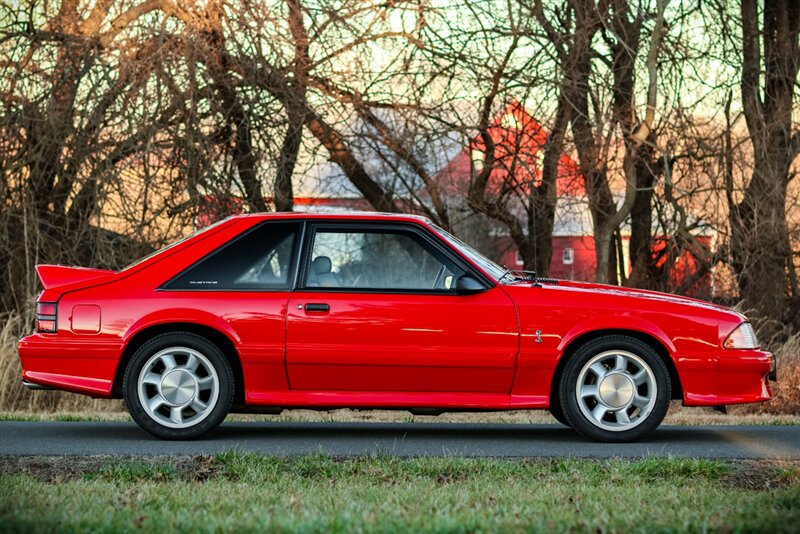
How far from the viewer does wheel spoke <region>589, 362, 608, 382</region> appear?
8305mm

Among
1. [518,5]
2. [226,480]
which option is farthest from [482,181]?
[226,480]

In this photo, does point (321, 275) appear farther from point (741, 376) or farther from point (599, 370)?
point (741, 376)

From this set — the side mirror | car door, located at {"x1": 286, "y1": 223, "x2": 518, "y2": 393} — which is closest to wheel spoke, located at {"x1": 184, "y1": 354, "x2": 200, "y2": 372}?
car door, located at {"x1": 286, "y1": 223, "x2": 518, "y2": 393}

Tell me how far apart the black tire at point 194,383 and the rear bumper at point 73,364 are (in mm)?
165

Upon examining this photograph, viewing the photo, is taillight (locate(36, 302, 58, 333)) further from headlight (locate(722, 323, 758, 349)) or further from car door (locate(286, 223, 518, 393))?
headlight (locate(722, 323, 758, 349))

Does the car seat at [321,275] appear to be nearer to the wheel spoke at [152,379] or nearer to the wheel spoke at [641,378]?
the wheel spoke at [152,379]

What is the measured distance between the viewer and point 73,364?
8.31 meters

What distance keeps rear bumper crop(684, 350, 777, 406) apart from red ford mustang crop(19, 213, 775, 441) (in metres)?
0.01

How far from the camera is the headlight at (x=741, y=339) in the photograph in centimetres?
839

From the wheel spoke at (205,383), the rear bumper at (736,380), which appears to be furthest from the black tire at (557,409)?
the wheel spoke at (205,383)

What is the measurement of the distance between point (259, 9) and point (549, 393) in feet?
29.1

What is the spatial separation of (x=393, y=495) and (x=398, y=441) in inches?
111

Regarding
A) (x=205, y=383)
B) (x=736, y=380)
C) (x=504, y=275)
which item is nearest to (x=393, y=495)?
(x=205, y=383)

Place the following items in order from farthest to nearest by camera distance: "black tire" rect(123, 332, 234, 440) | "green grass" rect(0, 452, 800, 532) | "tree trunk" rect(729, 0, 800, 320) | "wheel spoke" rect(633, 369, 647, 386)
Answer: "tree trunk" rect(729, 0, 800, 320), "wheel spoke" rect(633, 369, 647, 386), "black tire" rect(123, 332, 234, 440), "green grass" rect(0, 452, 800, 532)
